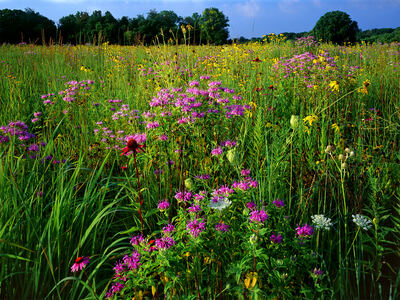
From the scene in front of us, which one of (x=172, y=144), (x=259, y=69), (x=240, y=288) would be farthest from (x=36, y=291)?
(x=259, y=69)

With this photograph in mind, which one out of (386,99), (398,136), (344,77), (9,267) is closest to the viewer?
(9,267)

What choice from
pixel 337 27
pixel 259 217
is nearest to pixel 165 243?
pixel 259 217

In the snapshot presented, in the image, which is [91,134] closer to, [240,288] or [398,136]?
[240,288]

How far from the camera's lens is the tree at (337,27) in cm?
2805

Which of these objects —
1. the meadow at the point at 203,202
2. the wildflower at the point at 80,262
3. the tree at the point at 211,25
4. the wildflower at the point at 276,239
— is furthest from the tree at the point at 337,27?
the wildflower at the point at 80,262

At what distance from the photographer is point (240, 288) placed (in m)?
1.06

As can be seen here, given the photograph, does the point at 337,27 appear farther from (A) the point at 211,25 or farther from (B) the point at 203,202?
(B) the point at 203,202

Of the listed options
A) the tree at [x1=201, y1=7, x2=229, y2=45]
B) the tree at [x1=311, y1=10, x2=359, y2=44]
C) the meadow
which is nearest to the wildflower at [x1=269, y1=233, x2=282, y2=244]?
the meadow

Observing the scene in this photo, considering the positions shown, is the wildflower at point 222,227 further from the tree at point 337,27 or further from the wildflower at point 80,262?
the tree at point 337,27

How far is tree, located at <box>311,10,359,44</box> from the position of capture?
2805cm

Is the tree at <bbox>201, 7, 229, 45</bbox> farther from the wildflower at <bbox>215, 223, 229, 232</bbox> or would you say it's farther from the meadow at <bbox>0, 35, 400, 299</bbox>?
the wildflower at <bbox>215, 223, 229, 232</bbox>

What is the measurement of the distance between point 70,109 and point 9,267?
214 centimetres

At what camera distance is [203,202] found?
4.49 ft

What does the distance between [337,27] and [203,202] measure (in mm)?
33581
